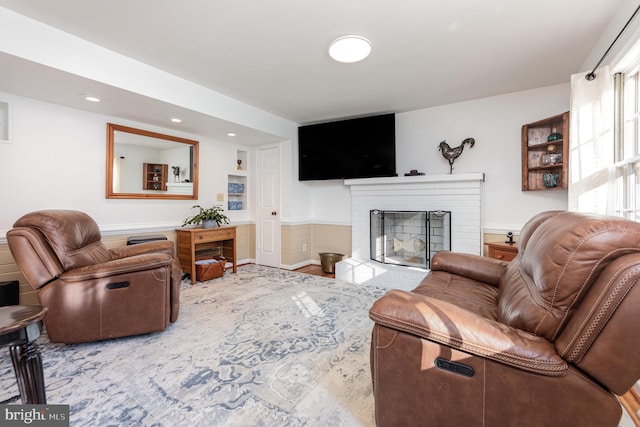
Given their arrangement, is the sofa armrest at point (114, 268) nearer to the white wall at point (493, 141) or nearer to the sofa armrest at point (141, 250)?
the sofa armrest at point (141, 250)

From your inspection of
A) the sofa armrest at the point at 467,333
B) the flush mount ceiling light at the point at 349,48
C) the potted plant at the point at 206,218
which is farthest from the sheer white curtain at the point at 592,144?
the potted plant at the point at 206,218

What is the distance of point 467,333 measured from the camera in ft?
3.09

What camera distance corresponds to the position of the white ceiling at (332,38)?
1804 millimetres

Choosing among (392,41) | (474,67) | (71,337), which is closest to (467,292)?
(392,41)

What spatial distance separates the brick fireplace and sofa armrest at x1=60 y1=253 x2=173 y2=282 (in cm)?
A: 228

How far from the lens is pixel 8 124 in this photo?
8.26 ft

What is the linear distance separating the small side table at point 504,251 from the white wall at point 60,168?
3991mm

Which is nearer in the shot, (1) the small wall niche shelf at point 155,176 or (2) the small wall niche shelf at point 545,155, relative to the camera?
(2) the small wall niche shelf at point 545,155

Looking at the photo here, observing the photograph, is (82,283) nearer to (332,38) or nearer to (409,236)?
(332,38)

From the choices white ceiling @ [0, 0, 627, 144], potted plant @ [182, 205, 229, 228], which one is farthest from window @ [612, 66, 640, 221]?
potted plant @ [182, 205, 229, 228]

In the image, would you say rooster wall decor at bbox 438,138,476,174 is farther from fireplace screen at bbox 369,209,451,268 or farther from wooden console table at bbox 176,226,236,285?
wooden console table at bbox 176,226,236,285

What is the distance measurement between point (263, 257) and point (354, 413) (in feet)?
11.5

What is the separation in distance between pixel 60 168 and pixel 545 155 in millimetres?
5103

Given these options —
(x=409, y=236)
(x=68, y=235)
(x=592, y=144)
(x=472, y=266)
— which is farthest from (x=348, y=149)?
(x=68, y=235)
